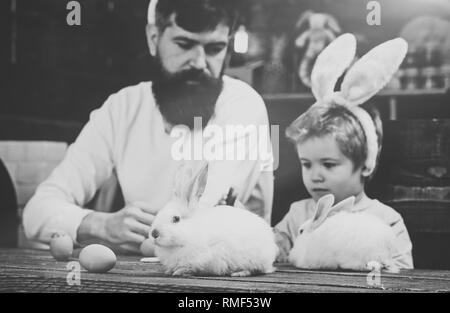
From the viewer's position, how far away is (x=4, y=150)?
3.21m

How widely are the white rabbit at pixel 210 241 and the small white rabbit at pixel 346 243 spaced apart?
0.16 metres

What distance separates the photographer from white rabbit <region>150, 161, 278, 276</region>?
110 inches

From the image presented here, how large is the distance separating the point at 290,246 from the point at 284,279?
31 cm

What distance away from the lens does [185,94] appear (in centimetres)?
315

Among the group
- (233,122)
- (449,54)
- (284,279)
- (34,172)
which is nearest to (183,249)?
(284,279)

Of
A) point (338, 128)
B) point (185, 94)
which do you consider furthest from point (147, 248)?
point (338, 128)

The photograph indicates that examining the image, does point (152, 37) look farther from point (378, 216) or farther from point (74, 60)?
point (378, 216)

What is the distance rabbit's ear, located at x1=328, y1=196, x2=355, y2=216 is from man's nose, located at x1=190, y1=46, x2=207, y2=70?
31.3 inches

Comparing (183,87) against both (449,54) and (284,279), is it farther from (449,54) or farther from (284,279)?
(449,54)

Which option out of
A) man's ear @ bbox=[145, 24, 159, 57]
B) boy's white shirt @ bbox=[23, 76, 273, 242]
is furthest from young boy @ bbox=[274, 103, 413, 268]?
man's ear @ bbox=[145, 24, 159, 57]

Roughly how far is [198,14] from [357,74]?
2.33 ft

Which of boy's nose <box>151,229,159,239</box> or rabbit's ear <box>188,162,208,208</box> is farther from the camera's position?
rabbit's ear <box>188,162,208,208</box>

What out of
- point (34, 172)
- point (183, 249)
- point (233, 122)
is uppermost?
point (233, 122)

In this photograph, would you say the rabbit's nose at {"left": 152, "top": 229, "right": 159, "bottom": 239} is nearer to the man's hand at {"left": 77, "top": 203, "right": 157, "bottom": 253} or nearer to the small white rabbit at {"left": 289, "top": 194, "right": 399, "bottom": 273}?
the man's hand at {"left": 77, "top": 203, "right": 157, "bottom": 253}
